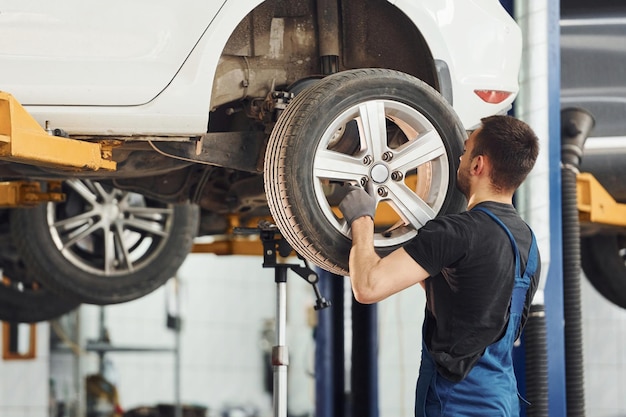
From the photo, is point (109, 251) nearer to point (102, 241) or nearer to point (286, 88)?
point (102, 241)

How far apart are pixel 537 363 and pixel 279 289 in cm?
115

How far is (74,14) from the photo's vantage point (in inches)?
115

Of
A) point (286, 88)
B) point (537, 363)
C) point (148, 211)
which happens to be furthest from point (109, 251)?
point (537, 363)

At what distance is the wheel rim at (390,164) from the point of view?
3014mm

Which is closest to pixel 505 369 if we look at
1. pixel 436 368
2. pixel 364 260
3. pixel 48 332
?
pixel 436 368

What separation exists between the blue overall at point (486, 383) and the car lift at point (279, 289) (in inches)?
26.8

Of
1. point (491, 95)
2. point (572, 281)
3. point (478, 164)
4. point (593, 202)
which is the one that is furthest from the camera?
point (593, 202)

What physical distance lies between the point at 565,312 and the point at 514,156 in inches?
76.7

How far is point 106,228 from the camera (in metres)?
5.21

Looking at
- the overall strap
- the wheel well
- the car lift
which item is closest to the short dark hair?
the overall strap

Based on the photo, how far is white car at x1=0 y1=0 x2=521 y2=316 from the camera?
2.92 meters

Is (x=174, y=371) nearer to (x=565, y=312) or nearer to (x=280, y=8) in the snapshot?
(x=565, y=312)

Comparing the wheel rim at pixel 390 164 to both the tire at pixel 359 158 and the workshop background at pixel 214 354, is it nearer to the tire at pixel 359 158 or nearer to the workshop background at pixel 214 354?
the tire at pixel 359 158

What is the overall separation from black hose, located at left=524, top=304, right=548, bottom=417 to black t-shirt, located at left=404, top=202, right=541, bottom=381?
4.20 ft
